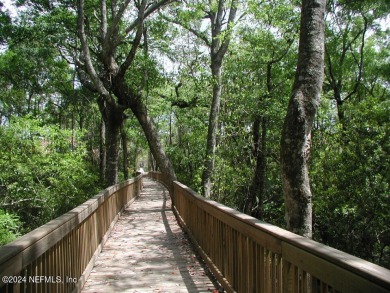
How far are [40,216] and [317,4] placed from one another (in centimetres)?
1135

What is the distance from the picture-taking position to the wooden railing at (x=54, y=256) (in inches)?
96.0

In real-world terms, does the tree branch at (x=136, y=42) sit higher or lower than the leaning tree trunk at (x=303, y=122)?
higher

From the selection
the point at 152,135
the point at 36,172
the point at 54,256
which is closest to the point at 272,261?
the point at 54,256

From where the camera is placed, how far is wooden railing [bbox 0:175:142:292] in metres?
2.44

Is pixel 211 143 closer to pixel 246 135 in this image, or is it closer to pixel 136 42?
pixel 246 135

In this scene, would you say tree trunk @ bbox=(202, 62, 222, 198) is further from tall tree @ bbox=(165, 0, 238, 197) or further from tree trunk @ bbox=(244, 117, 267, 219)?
tree trunk @ bbox=(244, 117, 267, 219)

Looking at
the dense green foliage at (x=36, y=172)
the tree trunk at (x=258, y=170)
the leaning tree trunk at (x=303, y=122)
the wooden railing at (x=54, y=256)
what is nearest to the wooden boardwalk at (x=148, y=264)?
the wooden railing at (x=54, y=256)

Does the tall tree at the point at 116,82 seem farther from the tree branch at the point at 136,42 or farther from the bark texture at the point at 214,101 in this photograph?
the bark texture at the point at 214,101

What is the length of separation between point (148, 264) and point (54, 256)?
2.75 meters

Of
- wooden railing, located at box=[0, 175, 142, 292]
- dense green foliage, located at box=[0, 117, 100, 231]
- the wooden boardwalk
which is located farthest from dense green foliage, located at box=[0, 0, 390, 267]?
wooden railing, located at box=[0, 175, 142, 292]

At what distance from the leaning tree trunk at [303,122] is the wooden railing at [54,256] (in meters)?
2.55

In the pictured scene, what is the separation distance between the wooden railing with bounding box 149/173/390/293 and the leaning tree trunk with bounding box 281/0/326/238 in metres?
0.72

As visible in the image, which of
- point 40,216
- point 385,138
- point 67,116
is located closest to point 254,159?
point 385,138

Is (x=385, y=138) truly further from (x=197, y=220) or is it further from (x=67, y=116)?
(x=67, y=116)
